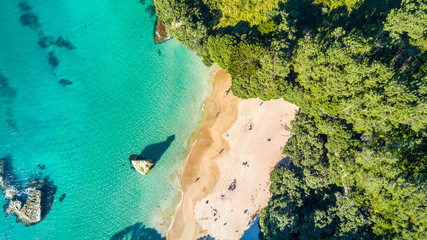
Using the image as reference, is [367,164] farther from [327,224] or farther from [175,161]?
[175,161]

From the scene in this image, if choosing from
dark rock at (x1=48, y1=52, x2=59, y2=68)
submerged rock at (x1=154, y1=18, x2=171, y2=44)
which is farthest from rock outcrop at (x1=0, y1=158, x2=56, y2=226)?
submerged rock at (x1=154, y1=18, x2=171, y2=44)

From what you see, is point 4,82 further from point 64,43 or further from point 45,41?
point 64,43

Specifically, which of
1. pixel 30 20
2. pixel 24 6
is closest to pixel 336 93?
pixel 30 20

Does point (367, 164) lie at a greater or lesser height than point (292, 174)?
greater

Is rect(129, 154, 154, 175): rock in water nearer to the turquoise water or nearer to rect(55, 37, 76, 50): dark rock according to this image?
the turquoise water

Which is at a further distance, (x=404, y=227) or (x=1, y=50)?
(x=1, y=50)

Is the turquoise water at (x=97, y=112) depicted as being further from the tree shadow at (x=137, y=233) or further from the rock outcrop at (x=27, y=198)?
the rock outcrop at (x=27, y=198)

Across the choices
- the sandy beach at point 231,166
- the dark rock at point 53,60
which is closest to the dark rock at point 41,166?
the dark rock at point 53,60

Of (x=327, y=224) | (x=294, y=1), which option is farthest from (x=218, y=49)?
(x=327, y=224)
